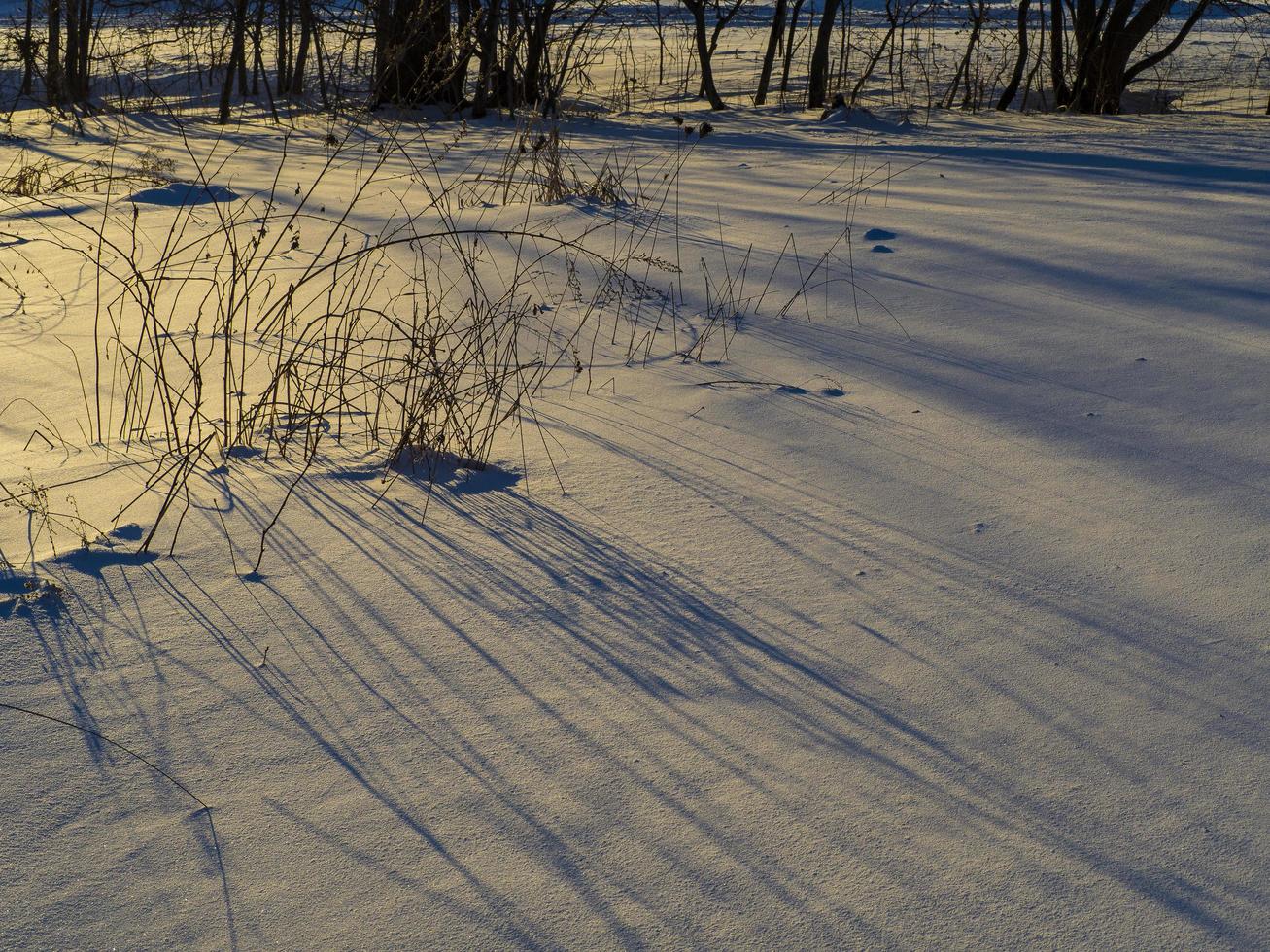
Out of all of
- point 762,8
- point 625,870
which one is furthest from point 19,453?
point 762,8

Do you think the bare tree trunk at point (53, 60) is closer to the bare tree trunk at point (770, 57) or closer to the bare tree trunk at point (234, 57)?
the bare tree trunk at point (234, 57)

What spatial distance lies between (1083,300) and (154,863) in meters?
2.95

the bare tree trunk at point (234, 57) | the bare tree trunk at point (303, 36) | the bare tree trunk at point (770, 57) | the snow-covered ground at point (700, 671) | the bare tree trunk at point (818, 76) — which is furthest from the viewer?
the bare tree trunk at point (770, 57)

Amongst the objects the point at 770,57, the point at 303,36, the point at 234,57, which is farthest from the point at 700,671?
the point at 303,36

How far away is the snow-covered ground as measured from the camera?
45.1 inches

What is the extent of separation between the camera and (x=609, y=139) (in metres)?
7.34

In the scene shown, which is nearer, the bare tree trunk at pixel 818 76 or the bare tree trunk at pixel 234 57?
the bare tree trunk at pixel 234 57

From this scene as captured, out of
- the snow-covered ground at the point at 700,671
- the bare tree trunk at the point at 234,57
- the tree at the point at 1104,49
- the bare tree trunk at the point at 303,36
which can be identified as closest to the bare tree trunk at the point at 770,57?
the tree at the point at 1104,49

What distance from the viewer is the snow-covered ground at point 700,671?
1.15 meters

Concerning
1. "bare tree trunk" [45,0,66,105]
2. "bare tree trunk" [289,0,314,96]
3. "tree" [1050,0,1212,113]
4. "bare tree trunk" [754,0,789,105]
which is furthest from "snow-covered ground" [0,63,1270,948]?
"bare tree trunk" [45,0,66,105]

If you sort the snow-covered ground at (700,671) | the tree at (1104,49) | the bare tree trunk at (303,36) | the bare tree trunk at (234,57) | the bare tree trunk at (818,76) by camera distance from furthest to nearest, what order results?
the bare tree trunk at (303,36)
the bare tree trunk at (818,76)
the bare tree trunk at (234,57)
the tree at (1104,49)
the snow-covered ground at (700,671)

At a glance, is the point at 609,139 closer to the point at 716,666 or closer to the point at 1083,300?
the point at 1083,300

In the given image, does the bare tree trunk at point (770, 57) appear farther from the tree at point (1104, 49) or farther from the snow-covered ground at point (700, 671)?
the snow-covered ground at point (700, 671)

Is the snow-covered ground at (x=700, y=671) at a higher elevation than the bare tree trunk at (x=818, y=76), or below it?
below
